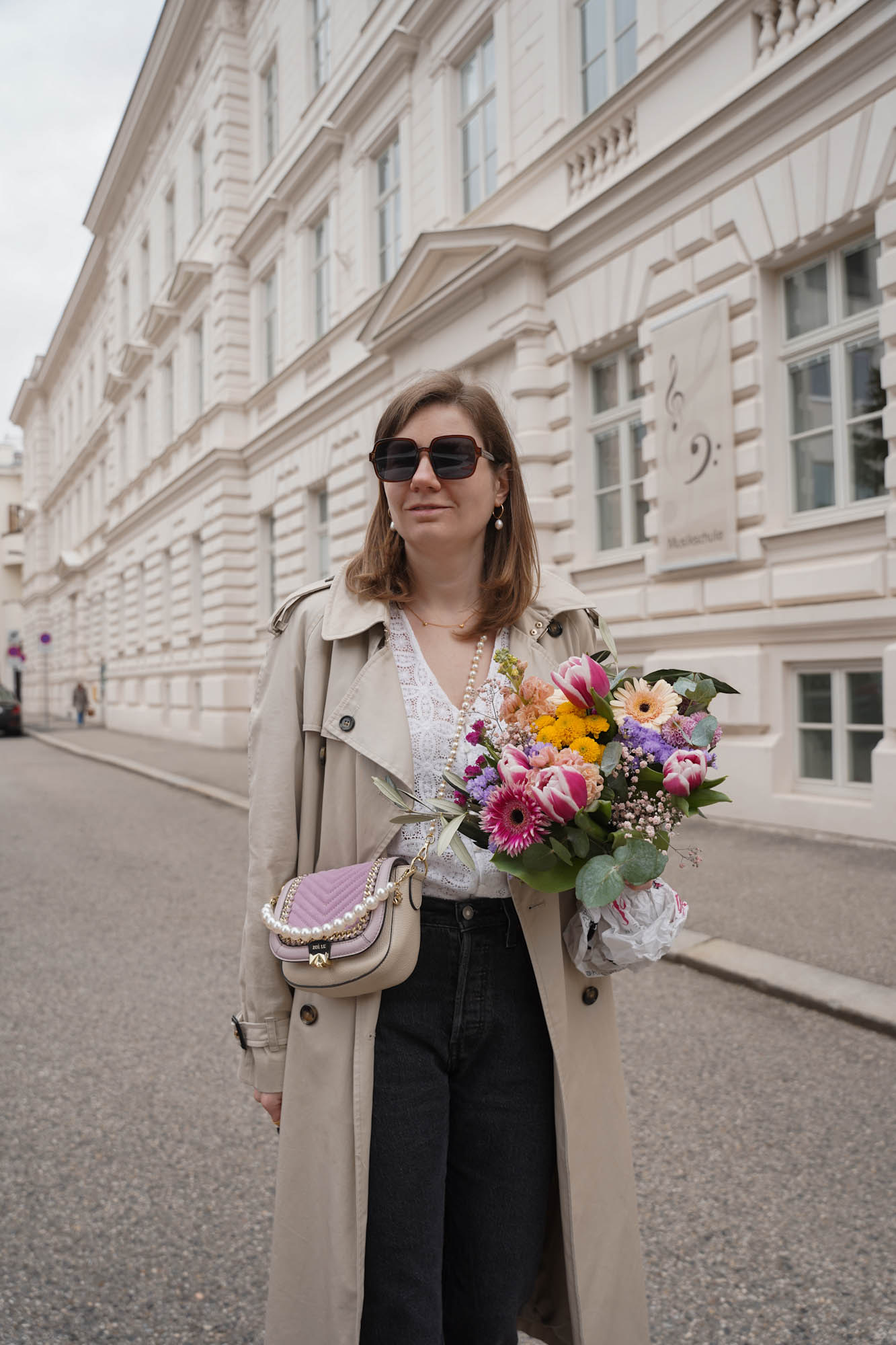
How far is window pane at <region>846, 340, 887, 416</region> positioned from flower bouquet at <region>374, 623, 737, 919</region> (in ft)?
24.1

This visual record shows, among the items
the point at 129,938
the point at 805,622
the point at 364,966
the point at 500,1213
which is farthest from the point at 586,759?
the point at 805,622

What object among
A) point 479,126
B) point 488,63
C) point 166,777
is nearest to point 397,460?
point 479,126

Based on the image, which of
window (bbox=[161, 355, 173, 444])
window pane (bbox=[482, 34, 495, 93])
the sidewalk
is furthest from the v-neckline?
window (bbox=[161, 355, 173, 444])

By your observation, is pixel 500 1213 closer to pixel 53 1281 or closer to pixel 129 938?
pixel 53 1281

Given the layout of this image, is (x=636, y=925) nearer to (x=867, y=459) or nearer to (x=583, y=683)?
(x=583, y=683)

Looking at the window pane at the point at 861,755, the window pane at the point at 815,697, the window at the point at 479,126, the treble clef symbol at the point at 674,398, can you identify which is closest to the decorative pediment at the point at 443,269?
the window at the point at 479,126

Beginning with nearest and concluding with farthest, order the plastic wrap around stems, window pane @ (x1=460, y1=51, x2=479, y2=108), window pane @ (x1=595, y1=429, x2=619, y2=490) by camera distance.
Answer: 1. the plastic wrap around stems
2. window pane @ (x1=595, y1=429, x2=619, y2=490)
3. window pane @ (x1=460, y1=51, x2=479, y2=108)

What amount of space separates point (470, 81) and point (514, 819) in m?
13.9

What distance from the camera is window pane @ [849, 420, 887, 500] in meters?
8.08

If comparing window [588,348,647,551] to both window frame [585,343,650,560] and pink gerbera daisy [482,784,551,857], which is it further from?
pink gerbera daisy [482,784,551,857]

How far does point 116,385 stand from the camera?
29703 millimetres

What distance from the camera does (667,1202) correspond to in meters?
3.02

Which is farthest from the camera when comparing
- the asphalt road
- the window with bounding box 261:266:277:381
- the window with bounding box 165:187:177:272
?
the window with bounding box 165:187:177:272

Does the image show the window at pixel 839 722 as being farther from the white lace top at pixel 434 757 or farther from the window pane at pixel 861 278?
the white lace top at pixel 434 757
